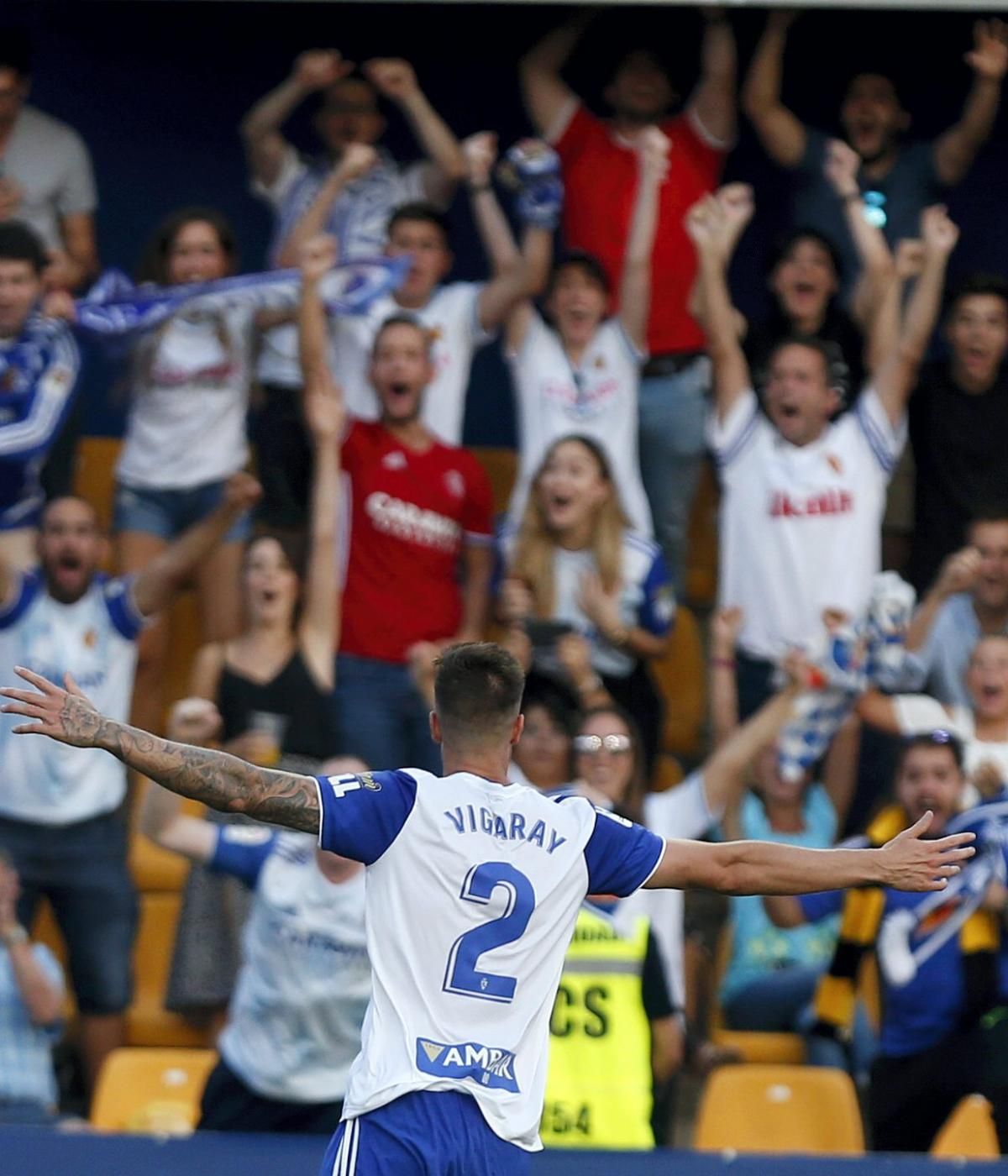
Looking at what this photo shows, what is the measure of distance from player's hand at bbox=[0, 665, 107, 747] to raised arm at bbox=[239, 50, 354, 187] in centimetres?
526

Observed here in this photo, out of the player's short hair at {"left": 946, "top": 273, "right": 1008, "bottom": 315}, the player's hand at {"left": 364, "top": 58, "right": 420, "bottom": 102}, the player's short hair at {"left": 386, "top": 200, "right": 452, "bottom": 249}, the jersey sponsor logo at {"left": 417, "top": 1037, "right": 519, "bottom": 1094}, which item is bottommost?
the jersey sponsor logo at {"left": 417, "top": 1037, "right": 519, "bottom": 1094}

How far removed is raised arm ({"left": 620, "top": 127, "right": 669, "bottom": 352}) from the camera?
825 cm

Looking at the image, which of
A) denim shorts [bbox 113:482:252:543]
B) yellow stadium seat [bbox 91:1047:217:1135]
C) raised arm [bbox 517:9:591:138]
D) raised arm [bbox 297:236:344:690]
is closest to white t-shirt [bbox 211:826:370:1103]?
yellow stadium seat [bbox 91:1047:217:1135]

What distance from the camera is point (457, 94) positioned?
992 cm

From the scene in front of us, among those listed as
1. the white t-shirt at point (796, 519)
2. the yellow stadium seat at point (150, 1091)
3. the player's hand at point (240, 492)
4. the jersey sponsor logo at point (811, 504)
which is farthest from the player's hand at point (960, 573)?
the yellow stadium seat at point (150, 1091)

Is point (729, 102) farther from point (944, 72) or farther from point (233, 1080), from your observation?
point (233, 1080)

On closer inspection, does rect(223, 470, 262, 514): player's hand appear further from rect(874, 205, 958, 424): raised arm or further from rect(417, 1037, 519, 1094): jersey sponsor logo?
rect(417, 1037, 519, 1094): jersey sponsor logo

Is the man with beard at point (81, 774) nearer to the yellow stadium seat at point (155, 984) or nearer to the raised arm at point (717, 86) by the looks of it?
the yellow stadium seat at point (155, 984)

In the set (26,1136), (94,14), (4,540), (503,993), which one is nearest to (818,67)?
(94,14)

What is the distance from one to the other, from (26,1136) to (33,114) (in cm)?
471

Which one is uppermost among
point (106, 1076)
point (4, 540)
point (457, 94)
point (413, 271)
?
point (457, 94)

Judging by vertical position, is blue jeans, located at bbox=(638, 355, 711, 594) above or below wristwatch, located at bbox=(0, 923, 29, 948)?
above

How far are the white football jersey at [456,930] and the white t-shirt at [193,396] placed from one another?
170 inches

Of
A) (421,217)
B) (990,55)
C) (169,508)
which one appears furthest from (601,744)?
(990,55)
